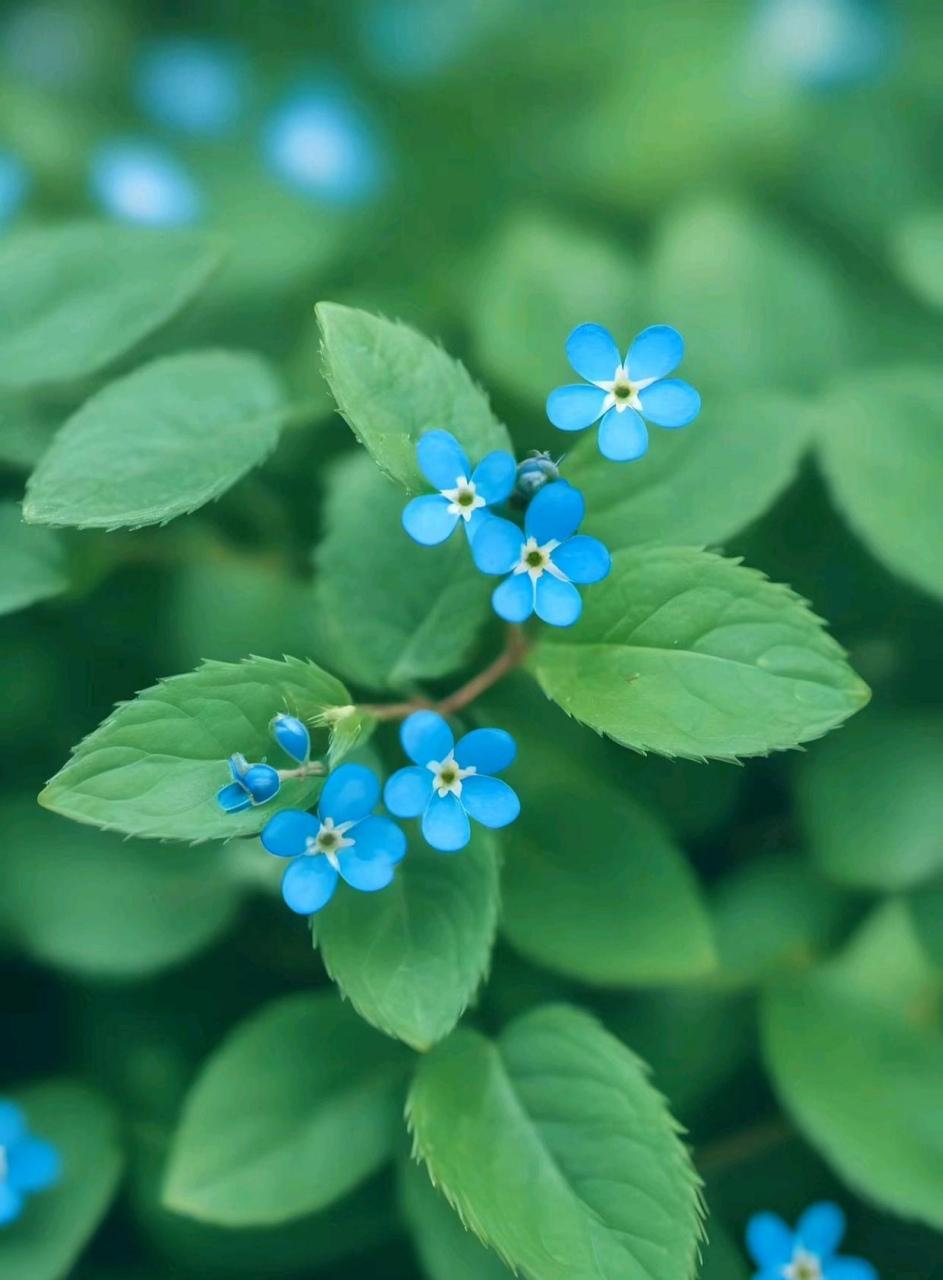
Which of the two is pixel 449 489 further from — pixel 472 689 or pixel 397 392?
pixel 472 689

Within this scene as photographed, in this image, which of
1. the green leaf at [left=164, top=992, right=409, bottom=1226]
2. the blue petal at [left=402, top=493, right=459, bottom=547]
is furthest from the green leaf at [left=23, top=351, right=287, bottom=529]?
the green leaf at [left=164, top=992, right=409, bottom=1226]

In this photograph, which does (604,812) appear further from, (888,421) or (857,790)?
(888,421)

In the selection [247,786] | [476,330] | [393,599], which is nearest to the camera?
[247,786]

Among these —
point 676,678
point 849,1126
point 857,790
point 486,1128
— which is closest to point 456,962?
point 486,1128

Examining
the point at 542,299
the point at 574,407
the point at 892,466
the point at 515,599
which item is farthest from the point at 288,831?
the point at 542,299

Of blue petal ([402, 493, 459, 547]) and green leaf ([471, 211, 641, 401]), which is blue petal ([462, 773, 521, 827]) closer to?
blue petal ([402, 493, 459, 547])

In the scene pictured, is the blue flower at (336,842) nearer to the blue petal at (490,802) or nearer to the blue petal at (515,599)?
the blue petal at (490,802)
